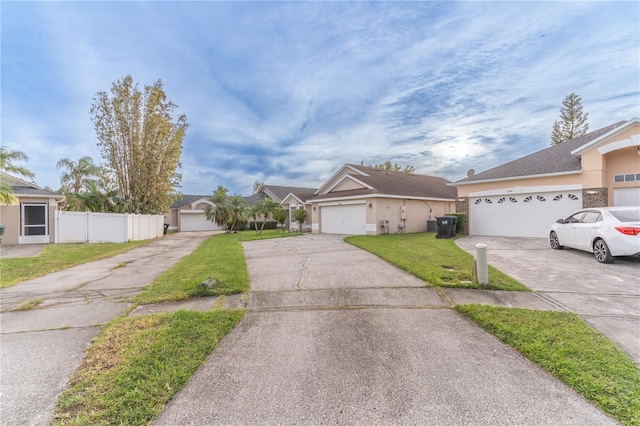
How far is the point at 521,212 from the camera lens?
579 inches

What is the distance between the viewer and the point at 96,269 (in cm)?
905

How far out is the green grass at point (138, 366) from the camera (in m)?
2.44

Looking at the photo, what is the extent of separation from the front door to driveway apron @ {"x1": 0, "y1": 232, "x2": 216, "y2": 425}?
10.9m

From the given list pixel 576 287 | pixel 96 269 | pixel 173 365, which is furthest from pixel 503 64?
pixel 96 269

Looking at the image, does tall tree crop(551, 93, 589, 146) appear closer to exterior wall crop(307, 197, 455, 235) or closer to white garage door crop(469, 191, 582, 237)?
exterior wall crop(307, 197, 455, 235)

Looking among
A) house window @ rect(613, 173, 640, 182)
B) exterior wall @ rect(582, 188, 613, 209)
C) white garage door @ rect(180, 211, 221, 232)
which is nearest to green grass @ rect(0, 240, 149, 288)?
exterior wall @ rect(582, 188, 613, 209)

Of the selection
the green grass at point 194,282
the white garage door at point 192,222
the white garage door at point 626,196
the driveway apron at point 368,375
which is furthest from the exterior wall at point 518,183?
the white garage door at point 192,222

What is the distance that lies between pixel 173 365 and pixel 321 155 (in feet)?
83.3

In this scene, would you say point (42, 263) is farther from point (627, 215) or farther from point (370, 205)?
point (627, 215)

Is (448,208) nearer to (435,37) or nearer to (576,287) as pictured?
A: (435,37)

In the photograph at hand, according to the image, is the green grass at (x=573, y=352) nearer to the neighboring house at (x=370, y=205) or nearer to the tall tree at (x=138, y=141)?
the neighboring house at (x=370, y=205)

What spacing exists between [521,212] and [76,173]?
34.8m

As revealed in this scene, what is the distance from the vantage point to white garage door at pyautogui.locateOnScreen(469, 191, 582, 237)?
13.5m

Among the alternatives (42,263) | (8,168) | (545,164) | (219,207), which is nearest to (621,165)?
(545,164)
